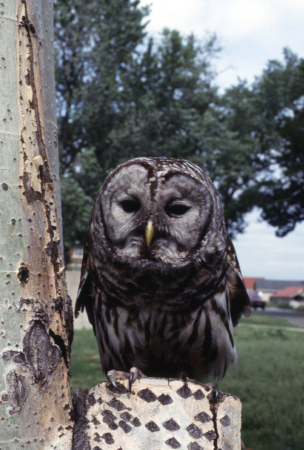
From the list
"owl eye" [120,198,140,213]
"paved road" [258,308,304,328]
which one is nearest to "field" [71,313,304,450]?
"owl eye" [120,198,140,213]

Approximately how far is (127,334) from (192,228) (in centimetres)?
75

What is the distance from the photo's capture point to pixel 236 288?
3.30m

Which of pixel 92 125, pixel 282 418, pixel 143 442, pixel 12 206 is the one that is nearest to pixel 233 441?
pixel 143 442

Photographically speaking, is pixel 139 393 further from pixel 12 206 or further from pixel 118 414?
pixel 12 206

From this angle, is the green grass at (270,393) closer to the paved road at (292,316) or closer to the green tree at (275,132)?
the green tree at (275,132)

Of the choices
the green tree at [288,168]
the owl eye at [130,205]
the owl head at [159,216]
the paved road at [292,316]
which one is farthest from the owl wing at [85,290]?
the paved road at [292,316]

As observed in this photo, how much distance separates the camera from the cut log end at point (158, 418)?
1.61 metres

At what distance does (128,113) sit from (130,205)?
13735 millimetres

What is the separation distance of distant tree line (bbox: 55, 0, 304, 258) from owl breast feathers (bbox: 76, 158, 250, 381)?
32.4ft

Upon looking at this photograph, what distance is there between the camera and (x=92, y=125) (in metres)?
15.4

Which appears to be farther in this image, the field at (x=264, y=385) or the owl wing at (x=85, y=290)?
the field at (x=264, y=385)

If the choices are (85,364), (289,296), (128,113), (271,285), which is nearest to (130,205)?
(85,364)

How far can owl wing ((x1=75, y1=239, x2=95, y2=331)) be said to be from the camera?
305 centimetres

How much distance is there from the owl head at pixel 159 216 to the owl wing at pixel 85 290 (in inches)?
13.5
